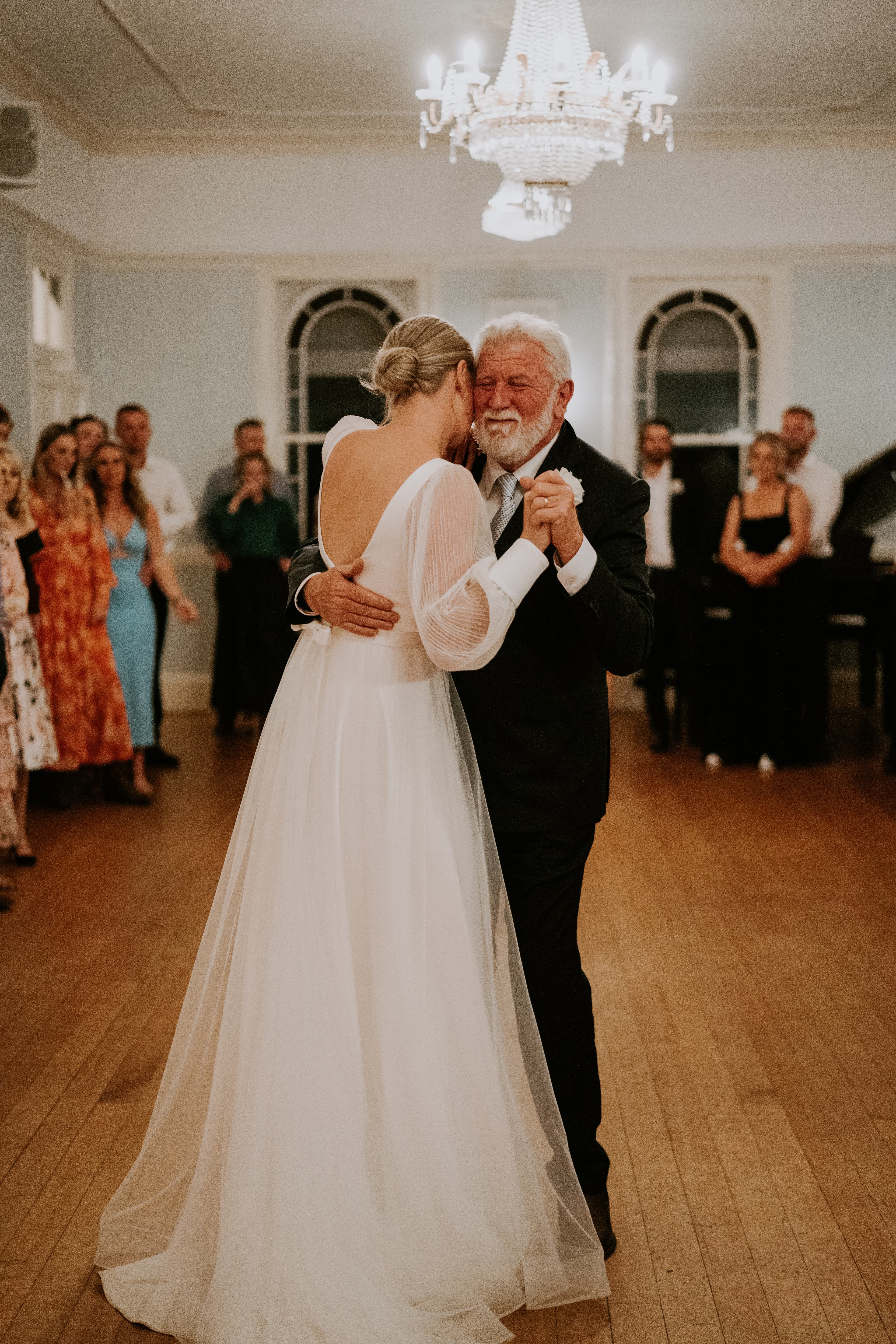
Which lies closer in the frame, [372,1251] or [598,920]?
[372,1251]

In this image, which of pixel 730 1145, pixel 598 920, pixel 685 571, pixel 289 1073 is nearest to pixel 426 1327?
pixel 289 1073

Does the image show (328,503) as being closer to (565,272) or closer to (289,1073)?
(289,1073)

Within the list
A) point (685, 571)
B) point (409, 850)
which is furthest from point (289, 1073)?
point (685, 571)

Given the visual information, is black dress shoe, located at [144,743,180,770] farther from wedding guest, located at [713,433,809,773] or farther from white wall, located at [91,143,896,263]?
white wall, located at [91,143,896,263]

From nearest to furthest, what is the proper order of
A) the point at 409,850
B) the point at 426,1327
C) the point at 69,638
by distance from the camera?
the point at 426,1327
the point at 409,850
the point at 69,638

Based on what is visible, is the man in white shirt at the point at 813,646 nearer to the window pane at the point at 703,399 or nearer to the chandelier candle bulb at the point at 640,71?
the window pane at the point at 703,399

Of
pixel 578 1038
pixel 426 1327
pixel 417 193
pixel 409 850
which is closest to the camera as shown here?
pixel 426 1327

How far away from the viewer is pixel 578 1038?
2.36 m

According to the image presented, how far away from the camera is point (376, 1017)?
211cm

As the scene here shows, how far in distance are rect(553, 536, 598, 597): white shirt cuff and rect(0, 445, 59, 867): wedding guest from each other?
2.96 meters

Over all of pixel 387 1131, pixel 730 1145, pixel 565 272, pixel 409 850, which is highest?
pixel 565 272

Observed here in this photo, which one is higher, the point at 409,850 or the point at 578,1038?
the point at 409,850

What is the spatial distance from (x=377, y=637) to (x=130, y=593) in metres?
4.17

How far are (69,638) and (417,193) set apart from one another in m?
4.28
